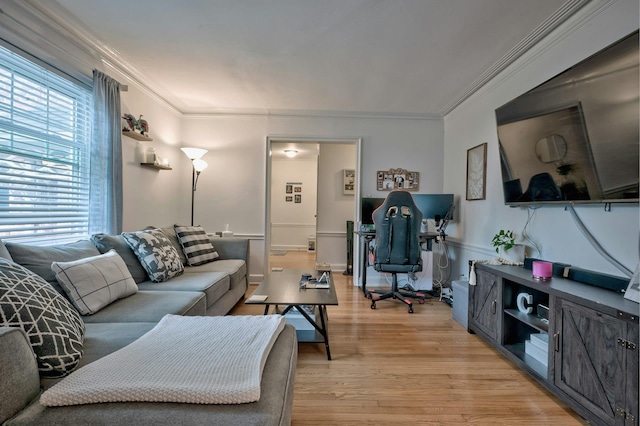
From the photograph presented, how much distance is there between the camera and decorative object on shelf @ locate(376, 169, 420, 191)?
4020 millimetres

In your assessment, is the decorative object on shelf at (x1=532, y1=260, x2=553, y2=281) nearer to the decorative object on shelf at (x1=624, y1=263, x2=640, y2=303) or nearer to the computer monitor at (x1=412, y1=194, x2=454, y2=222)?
the decorative object on shelf at (x1=624, y1=263, x2=640, y2=303)

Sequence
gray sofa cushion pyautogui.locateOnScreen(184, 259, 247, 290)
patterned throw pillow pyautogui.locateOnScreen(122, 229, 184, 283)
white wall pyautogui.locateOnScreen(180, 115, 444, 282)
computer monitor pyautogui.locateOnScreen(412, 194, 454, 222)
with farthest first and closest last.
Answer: white wall pyautogui.locateOnScreen(180, 115, 444, 282), computer monitor pyautogui.locateOnScreen(412, 194, 454, 222), gray sofa cushion pyautogui.locateOnScreen(184, 259, 247, 290), patterned throw pillow pyautogui.locateOnScreen(122, 229, 184, 283)

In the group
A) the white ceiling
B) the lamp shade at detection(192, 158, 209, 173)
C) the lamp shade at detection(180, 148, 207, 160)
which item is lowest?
the lamp shade at detection(192, 158, 209, 173)

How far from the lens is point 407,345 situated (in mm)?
Result: 2227

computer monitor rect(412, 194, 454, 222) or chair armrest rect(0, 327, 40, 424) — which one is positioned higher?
computer monitor rect(412, 194, 454, 222)

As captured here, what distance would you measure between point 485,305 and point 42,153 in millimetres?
3526

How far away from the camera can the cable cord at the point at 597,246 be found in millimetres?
1587

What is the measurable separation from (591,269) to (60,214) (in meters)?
3.75

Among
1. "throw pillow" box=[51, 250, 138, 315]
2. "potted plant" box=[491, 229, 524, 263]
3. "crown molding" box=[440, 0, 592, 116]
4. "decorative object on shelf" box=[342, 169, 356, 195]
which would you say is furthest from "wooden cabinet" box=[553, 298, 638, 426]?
"decorative object on shelf" box=[342, 169, 356, 195]

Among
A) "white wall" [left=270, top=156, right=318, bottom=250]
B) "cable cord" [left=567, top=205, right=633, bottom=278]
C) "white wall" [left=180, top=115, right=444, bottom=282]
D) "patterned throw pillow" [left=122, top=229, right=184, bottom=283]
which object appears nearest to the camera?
"cable cord" [left=567, top=205, right=633, bottom=278]

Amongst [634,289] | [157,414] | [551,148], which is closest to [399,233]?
[551,148]

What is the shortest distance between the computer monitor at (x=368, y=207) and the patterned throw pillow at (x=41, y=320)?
3.18 metres

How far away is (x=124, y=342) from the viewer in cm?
125

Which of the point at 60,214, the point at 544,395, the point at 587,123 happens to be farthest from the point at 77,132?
the point at 544,395
